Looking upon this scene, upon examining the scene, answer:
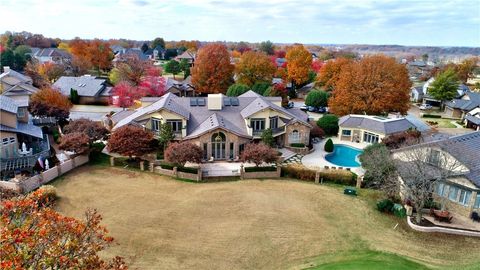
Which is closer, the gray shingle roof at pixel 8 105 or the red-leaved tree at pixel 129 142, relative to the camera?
the gray shingle roof at pixel 8 105

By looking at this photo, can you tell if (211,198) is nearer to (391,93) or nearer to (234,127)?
(234,127)

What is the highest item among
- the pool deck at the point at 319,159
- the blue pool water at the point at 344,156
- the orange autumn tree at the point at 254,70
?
the orange autumn tree at the point at 254,70

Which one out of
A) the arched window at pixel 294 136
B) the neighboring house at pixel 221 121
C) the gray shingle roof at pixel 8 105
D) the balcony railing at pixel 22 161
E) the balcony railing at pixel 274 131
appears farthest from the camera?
the arched window at pixel 294 136

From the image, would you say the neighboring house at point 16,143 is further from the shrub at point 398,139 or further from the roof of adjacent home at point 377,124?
the roof of adjacent home at point 377,124

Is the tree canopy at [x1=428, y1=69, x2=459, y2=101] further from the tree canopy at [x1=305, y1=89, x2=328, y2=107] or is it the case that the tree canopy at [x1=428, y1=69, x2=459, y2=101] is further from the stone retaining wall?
the stone retaining wall

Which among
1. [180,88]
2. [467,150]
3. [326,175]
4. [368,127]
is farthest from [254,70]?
[467,150]

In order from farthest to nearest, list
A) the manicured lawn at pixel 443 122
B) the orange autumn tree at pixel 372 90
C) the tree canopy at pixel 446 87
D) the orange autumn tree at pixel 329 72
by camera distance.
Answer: the orange autumn tree at pixel 329 72 < the tree canopy at pixel 446 87 < the manicured lawn at pixel 443 122 < the orange autumn tree at pixel 372 90

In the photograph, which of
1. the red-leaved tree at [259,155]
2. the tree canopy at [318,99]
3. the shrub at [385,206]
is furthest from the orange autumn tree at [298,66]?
the shrub at [385,206]
